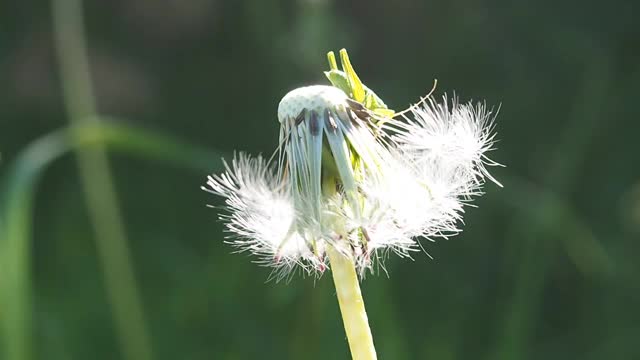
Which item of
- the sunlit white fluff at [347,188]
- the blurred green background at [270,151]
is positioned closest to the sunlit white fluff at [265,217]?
the sunlit white fluff at [347,188]

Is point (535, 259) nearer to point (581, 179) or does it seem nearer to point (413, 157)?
point (581, 179)

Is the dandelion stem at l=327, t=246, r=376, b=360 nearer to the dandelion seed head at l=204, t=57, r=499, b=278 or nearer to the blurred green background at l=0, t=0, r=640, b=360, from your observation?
the dandelion seed head at l=204, t=57, r=499, b=278

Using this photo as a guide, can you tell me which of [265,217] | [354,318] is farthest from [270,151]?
[354,318]

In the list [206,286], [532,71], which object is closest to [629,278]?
[532,71]

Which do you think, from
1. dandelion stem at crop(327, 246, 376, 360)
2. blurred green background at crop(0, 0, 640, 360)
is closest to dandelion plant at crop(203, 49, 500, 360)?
dandelion stem at crop(327, 246, 376, 360)

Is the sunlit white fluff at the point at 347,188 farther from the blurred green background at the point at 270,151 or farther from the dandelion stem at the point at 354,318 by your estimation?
the blurred green background at the point at 270,151
